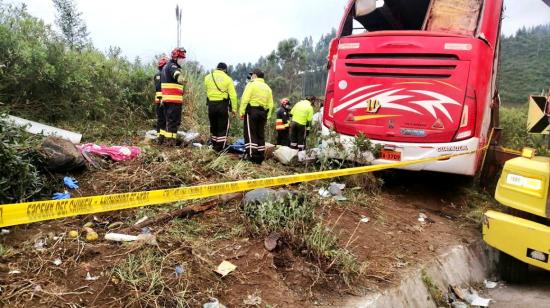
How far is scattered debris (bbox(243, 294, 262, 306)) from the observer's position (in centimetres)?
279

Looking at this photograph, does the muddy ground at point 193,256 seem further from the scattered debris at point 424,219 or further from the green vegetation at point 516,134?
the green vegetation at point 516,134

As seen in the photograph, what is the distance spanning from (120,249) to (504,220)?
341cm

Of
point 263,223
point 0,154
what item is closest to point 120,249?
point 263,223

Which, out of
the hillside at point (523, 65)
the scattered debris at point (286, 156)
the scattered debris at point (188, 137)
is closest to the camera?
the scattered debris at point (286, 156)

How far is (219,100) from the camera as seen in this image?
7.21m

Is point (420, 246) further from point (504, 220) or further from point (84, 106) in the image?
point (84, 106)

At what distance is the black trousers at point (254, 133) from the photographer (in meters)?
6.89

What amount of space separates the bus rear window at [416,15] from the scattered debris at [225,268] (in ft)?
14.8

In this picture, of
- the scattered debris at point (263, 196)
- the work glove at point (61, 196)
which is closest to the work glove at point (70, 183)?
the work glove at point (61, 196)

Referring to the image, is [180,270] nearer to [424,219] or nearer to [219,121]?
[424,219]

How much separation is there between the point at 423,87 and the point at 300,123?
5.83m

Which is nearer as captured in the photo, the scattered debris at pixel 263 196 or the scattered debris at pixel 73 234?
the scattered debris at pixel 73 234

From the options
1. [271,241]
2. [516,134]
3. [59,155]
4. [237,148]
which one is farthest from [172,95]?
[516,134]

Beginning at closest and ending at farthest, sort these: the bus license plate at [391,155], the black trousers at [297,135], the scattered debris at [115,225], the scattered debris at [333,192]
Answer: the scattered debris at [115,225], the scattered debris at [333,192], the bus license plate at [391,155], the black trousers at [297,135]
